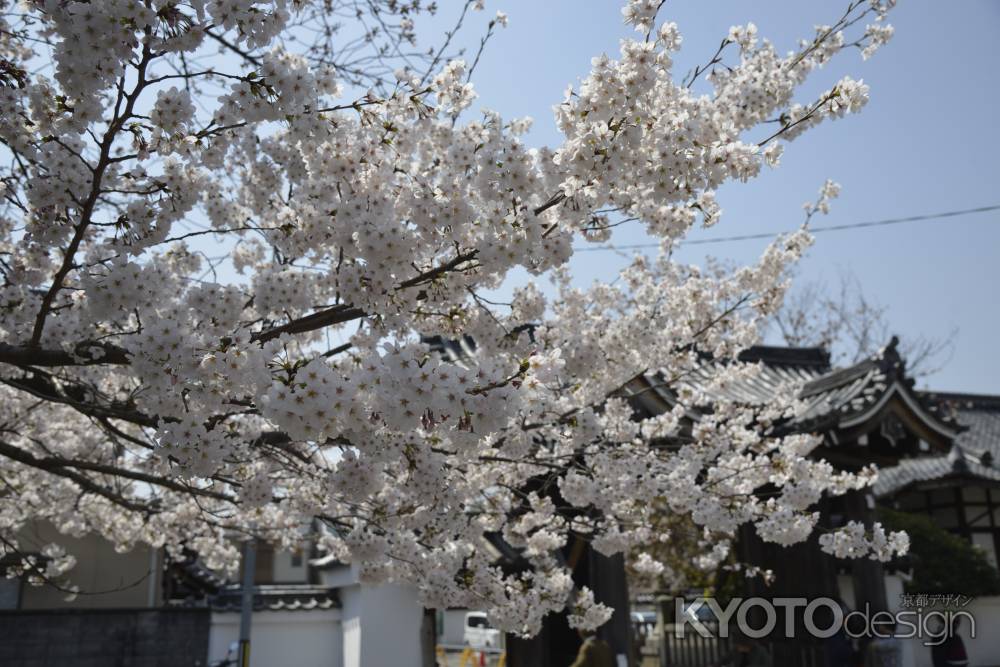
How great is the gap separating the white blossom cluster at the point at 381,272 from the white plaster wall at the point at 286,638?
9.22 m

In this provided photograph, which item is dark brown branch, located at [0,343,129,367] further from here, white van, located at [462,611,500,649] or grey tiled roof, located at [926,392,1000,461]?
white van, located at [462,611,500,649]

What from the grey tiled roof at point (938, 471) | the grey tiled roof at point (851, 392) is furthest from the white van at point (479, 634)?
the grey tiled roof at point (851, 392)

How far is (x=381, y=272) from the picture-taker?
362 centimetres

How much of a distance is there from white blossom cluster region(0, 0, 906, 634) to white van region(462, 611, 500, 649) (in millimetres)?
17751

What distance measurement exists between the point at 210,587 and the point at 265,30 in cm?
1947

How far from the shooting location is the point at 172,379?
10.8 ft

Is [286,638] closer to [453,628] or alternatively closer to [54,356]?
[54,356]

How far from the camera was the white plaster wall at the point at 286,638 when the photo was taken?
14250 mm

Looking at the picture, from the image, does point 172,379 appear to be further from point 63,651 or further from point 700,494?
point 63,651

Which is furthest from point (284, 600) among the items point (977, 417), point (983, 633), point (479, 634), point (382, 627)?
point (977, 417)

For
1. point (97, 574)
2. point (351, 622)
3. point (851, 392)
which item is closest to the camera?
point (851, 392)

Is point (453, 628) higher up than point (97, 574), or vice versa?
point (97, 574)

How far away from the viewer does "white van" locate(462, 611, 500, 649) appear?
23.5 meters

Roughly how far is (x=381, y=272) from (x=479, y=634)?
23.3 metres
